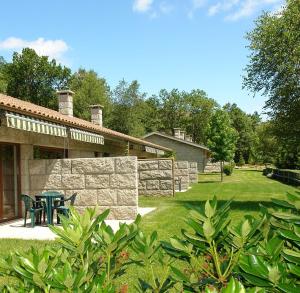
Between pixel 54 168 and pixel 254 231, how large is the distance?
41.8ft

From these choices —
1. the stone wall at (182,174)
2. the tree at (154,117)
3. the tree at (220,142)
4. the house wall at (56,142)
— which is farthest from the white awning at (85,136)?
the tree at (154,117)

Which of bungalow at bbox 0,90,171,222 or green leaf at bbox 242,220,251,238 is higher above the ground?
bungalow at bbox 0,90,171,222

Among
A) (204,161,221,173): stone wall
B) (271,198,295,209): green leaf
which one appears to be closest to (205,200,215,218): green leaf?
(271,198,295,209): green leaf

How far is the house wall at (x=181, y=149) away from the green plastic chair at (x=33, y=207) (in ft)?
142

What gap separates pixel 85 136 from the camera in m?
15.5

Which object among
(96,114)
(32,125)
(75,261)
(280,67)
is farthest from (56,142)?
(75,261)

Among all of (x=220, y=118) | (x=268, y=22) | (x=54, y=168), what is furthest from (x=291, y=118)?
(x=220, y=118)

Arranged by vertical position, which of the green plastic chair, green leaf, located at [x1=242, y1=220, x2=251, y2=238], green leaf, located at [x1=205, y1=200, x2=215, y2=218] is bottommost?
the green plastic chair

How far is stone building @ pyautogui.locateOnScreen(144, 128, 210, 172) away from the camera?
56281mm

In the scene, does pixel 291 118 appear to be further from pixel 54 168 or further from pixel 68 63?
pixel 68 63

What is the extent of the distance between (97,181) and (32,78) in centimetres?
5298

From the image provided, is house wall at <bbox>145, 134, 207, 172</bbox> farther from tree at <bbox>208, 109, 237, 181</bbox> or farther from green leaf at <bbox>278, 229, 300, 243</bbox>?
green leaf at <bbox>278, 229, 300, 243</bbox>

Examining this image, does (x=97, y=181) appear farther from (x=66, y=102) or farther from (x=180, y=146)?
(x=180, y=146)

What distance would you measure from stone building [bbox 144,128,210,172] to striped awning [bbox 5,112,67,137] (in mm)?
42809
